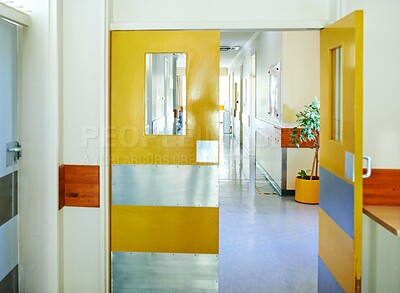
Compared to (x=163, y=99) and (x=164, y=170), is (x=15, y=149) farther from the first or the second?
(x=163, y=99)

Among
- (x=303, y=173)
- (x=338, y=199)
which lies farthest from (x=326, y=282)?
(x=303, y=173)

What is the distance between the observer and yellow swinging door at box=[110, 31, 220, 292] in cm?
267

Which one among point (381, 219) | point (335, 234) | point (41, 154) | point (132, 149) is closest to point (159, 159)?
point (132, 149)

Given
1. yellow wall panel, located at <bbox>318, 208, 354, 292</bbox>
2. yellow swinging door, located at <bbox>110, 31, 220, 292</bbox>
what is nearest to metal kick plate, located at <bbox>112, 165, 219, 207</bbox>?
yellow swinging door, located at <bbox>110, 31, 220, 292</bbox>

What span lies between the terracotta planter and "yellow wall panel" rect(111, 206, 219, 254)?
331 centimetres

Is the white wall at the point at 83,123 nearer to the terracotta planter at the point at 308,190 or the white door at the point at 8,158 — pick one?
the white door at the point at 8,158

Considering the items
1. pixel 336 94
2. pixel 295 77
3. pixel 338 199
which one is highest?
pixel 295 77

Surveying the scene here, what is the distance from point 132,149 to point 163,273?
0.81 meters

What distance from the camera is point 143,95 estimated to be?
268cm

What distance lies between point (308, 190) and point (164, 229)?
11.3 ft

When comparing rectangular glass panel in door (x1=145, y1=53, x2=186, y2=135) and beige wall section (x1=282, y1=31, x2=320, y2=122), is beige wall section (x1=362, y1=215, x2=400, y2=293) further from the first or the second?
beige wall section (x1=282, y1=31, x2=320, y2=122)

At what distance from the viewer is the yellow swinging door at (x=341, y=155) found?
2.00 m

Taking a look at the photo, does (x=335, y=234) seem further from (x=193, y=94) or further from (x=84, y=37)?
(x=84, y=37)

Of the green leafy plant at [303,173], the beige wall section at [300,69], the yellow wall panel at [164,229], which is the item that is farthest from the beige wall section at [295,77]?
the yellow wall panel at [164,229]
